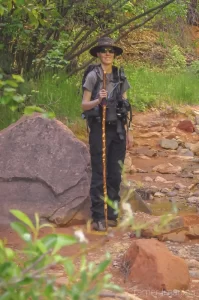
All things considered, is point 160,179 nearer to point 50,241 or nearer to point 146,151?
point 146,151

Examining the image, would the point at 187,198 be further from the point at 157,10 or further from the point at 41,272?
the point at 41,272

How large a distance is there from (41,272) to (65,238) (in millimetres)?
105

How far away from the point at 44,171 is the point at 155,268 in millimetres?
2156

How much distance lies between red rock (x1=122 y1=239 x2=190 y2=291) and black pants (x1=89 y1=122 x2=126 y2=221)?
3.91ft

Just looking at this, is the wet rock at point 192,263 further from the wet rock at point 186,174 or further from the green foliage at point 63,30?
the wet rock at point 186,174

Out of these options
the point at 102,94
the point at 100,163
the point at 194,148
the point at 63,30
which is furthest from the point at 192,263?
the point at 194,148

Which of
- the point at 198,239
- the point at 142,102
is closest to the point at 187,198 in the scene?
the point at 198,239

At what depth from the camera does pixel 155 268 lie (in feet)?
17.0

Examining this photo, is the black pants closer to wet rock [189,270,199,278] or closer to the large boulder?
the large boulder

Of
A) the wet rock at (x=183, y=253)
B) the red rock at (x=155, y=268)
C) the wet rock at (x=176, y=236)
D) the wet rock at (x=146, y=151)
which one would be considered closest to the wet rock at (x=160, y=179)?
the wet rock at (x=146, y=151)

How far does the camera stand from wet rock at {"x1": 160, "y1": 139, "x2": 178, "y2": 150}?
42.6ft

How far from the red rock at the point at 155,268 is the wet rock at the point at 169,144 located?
757 centimetres

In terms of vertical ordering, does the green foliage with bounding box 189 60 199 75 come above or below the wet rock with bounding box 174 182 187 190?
above

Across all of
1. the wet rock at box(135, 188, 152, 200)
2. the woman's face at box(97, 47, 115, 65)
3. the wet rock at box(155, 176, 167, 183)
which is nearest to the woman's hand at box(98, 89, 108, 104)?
the woman's face at box(97, 47, 115, 65)
